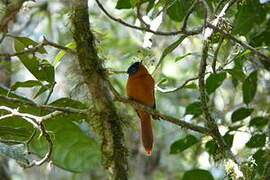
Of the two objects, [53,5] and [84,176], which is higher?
[53,5]

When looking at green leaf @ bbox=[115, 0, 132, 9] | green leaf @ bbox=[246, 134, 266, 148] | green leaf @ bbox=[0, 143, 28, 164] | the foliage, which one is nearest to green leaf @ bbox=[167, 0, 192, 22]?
the foliage

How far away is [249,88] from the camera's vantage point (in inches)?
127

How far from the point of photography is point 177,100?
5.73 metres

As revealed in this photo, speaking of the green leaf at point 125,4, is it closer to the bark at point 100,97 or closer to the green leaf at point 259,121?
the bark at point 100,97

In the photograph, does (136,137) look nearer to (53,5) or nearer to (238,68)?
(53,5)

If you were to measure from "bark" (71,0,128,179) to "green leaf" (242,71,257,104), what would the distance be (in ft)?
3.70

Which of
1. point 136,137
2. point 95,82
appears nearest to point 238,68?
point 95,82

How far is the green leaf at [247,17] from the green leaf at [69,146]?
1.09 meters

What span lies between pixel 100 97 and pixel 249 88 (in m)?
1.27

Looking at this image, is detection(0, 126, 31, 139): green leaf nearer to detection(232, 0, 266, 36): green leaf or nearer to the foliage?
the foliage

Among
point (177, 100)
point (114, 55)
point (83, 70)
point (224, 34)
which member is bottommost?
point (83, 70)

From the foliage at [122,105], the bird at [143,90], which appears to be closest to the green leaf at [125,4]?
the foliage at [122,105]

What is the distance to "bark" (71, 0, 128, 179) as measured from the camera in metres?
2.27

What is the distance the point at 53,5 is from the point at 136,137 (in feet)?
5.40
